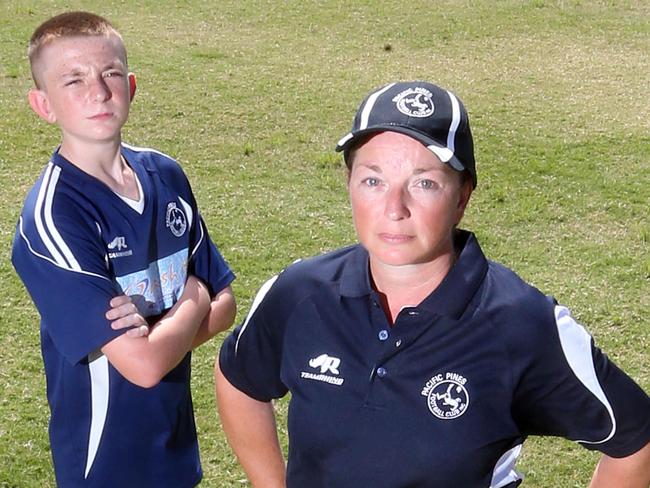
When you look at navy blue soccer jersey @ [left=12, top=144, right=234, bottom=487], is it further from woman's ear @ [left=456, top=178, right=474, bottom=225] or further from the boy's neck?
woman's ear @ [left=456, top=178, right=474, bottom=225]

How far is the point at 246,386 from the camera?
2971 mm

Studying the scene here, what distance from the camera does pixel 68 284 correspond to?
3111mm

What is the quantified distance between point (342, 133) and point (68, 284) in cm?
733

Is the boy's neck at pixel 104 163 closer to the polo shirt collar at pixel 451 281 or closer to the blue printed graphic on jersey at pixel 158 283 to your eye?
the blue printed graphic on jersey at pixel 158 283

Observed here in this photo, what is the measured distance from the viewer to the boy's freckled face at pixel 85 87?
3.31 meters

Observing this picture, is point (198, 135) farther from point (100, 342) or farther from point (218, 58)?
point (100, 342)

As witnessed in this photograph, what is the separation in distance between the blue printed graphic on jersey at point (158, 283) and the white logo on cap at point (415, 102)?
1.24 m

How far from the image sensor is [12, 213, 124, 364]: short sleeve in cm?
311

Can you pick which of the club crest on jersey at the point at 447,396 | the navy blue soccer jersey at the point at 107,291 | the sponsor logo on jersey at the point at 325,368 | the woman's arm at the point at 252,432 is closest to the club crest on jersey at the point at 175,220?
the navy blue soccer jersey at the point at 107,291

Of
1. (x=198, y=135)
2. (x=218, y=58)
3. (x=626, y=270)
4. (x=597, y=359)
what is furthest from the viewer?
(x=218, y=58)

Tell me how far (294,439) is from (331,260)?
0.51 metres

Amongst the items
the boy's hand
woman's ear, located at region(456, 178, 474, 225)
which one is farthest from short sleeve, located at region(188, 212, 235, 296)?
woman's ear, located at region(456, 178, 474, 225)

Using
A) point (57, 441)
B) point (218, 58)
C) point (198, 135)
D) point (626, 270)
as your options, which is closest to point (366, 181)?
point (57, 441)

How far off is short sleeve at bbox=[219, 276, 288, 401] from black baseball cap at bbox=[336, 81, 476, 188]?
513mm
